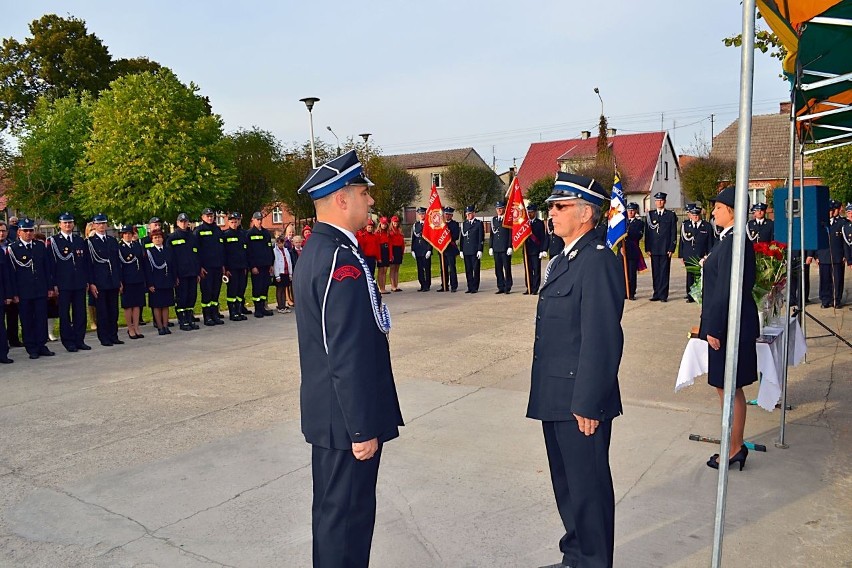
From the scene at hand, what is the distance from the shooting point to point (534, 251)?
54.3ft

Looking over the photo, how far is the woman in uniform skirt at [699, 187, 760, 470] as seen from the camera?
4.79 metres

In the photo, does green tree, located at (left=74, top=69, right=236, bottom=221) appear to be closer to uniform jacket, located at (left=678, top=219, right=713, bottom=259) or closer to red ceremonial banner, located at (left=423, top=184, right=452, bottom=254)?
red ceremonial banner, located at (left=423, top=184, right=452, bottom=254)

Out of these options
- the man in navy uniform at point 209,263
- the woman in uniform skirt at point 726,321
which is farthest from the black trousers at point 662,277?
the woman in uniform skirt at point 726,321

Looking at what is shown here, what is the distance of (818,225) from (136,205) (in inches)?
1179

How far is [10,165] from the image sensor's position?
34.2 metres

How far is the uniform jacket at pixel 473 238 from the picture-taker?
56.4 feet

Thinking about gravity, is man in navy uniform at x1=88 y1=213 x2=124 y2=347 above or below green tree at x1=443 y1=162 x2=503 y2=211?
below

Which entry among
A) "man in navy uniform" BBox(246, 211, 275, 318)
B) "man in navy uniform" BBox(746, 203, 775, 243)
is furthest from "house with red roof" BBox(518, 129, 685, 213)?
"man in navy uniform" BBox(246, 211, 275, 318)

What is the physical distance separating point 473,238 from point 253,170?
27.9 metres

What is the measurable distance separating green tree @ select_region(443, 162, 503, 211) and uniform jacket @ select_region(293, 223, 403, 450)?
5320 cm

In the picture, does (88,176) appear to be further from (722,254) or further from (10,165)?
(722,254)

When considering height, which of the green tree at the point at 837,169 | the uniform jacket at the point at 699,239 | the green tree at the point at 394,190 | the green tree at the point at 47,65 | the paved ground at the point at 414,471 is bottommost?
the paved ground at the point at 414,471

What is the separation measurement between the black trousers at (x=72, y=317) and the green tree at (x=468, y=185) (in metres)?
46.3

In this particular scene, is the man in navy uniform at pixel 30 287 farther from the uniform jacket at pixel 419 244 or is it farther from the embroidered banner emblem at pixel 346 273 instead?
→ the uniform jacket at pixel 419 244
